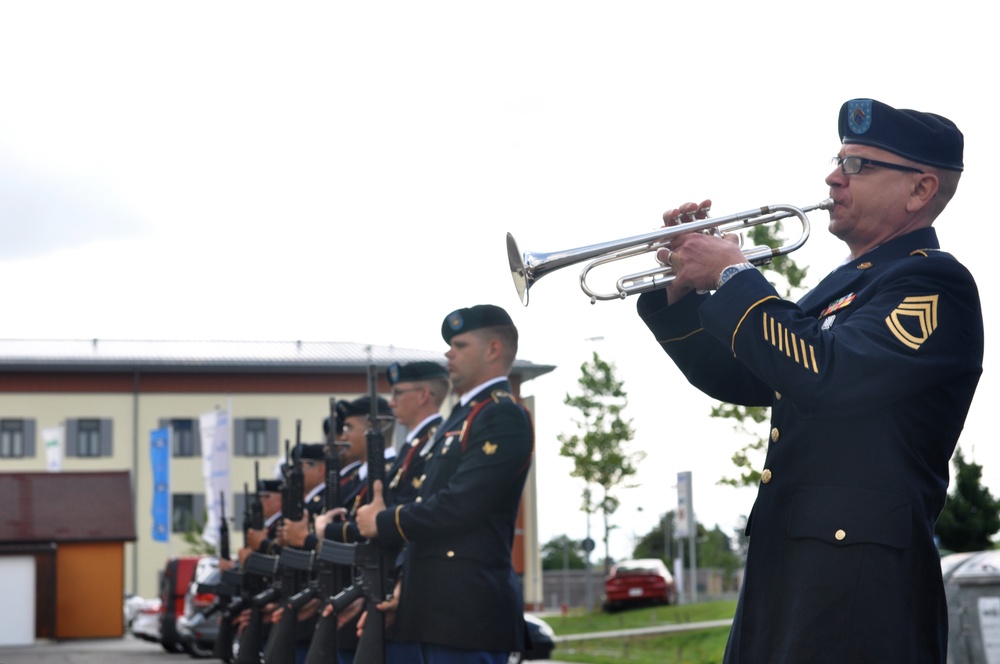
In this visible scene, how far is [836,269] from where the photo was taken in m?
3.77

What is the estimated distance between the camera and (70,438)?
55.9 m

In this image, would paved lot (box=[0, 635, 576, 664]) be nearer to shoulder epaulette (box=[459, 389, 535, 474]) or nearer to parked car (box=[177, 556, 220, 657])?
parked car (box=[177, 556, 220, 657])

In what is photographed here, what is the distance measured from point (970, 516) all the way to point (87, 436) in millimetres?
32326

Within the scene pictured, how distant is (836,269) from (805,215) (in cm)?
18

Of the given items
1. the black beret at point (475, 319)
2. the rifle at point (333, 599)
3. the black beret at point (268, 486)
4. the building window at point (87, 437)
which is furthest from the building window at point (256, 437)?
the black beret at point (475, 319)

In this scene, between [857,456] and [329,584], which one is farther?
[329,584]

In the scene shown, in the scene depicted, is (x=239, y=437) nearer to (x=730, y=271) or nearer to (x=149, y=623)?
(x=149, y=623)

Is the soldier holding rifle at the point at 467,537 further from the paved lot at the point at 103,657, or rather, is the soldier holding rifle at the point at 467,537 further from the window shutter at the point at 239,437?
the window shutter at the point at 239,437

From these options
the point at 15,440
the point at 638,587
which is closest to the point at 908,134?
the point at 638,587

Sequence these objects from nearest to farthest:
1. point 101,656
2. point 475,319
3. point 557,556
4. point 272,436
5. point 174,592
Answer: point 475,319
point 174,592
point 101,656
point 272,436
point 557,556

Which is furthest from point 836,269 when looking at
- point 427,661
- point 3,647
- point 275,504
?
point 3,647

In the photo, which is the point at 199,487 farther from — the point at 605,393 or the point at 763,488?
the point at 763,488

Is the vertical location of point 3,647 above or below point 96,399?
below

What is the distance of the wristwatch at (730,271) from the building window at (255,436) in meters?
54.2
